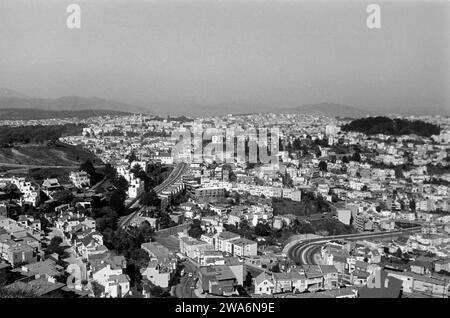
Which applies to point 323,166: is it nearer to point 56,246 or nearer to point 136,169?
point 136,169

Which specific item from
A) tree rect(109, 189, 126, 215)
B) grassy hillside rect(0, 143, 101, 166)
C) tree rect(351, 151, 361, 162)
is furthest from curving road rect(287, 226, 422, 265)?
grassy hillside rect(0, 143, 101, 166)

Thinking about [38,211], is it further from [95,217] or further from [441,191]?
[441,191]

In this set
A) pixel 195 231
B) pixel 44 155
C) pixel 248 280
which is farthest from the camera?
pixel 44 155

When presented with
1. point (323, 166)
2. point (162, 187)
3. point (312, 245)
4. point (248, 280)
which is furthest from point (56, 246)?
point (323, 166)

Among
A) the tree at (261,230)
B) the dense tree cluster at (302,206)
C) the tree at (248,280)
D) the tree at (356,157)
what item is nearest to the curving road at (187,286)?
the tree at (248,280)

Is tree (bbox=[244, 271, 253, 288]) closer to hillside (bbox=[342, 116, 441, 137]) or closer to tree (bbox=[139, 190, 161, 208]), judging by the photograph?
tree (bbox=[139, 190, 161, 208])
